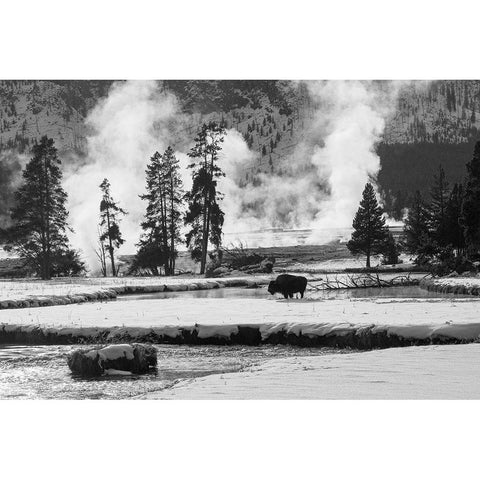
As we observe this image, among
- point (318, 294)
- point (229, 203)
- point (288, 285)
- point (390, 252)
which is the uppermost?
point (229, 203)

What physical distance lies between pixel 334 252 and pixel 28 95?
5.97 metres

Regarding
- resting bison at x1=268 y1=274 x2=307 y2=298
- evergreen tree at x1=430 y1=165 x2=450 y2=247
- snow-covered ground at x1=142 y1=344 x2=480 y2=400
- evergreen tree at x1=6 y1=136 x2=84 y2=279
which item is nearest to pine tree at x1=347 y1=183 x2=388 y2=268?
evergreen tree at x1=430 y1=165 x2=450 y2=247

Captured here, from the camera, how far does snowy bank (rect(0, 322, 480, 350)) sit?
12562 millimetres

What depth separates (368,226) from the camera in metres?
13.8

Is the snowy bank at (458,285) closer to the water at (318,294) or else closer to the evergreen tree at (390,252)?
the water at (318,294)

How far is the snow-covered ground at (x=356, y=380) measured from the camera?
9.88 meters

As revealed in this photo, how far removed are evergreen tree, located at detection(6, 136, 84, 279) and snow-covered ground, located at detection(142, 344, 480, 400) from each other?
4913mm

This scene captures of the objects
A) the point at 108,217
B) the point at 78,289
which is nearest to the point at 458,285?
the point at 108,217

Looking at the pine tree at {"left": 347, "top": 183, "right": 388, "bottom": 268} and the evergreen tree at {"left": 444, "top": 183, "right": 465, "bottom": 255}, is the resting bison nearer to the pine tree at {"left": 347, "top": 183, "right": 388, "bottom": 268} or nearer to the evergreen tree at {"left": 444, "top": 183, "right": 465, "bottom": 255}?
the pine tree at {"left": 347, "top": 183, "right": 388, "bottom": 268}

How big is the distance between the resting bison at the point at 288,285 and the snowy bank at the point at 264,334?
2.20m

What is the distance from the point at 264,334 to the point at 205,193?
286 cm

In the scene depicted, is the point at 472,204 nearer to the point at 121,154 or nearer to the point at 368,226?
the point at 368,226

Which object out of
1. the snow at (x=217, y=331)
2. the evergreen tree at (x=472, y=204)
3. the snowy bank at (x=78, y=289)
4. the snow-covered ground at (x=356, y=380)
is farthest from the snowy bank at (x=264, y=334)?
the evergreen tree at (x=472, y=204)
